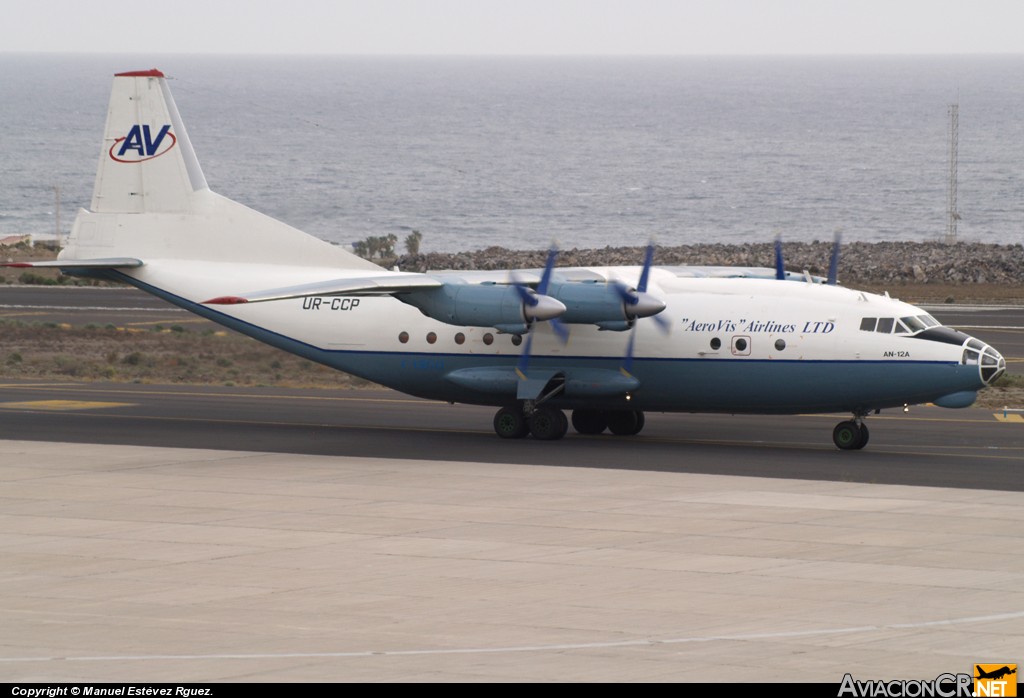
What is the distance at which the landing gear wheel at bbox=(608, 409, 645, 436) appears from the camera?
33438mm

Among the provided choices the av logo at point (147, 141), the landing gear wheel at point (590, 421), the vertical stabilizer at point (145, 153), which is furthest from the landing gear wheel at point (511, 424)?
the av logo at point (147, 141)

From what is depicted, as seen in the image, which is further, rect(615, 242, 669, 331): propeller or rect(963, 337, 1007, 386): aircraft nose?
rect(615, 242, 669, 331): propeller

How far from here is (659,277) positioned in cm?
3288

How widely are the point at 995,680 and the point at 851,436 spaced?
17.4m

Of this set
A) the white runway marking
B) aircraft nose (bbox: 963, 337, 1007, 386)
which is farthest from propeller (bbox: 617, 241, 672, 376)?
the white runway marking

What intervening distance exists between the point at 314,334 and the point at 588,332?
21.9ft

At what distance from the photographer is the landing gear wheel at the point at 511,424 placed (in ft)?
107

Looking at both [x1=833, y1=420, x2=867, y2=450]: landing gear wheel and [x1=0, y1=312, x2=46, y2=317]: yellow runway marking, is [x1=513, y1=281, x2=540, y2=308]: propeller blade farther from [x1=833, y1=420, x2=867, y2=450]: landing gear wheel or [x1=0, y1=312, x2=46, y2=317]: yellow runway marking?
[x1=0, y1=312, x2=46, y2=317]: yellow runway marking

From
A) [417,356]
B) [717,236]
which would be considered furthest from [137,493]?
[717,236]

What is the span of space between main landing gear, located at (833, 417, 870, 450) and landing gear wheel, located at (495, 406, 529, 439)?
6848 mm

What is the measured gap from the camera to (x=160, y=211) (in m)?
35.4

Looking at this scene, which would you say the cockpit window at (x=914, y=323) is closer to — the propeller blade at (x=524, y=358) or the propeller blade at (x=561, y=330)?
the propeller blade at (x=561, y=330)

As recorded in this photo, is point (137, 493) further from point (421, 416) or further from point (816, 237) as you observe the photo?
point (816, 237)

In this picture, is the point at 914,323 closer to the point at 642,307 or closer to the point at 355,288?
the point at 642,307
